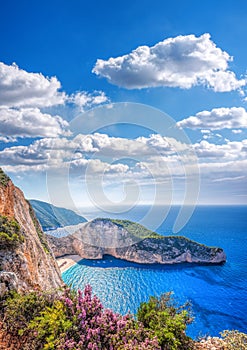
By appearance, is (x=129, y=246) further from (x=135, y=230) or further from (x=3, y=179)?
(x=3, y=179)

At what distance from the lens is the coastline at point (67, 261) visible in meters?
45.5

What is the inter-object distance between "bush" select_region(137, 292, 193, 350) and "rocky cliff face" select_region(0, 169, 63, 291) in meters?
5.30

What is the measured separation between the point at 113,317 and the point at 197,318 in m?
24.4

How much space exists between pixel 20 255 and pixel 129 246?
4272cm

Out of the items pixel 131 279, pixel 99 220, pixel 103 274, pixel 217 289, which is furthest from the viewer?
pixel 99 220

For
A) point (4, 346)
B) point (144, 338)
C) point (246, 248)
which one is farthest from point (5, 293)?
point (246, 248)

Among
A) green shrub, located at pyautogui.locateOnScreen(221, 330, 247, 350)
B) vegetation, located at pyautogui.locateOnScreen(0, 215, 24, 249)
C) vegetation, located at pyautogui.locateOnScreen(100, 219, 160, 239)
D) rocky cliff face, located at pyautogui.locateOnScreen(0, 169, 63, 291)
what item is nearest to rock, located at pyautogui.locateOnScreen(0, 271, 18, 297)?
rocky cliff face, located at pyautogui.locateOnScreen(0, 169, 63, 291)

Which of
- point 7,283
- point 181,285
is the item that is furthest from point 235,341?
point 181,285

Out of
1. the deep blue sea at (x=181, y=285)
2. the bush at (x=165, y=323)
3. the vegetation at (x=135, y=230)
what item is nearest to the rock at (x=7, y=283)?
the bush at (x=165, y=323)

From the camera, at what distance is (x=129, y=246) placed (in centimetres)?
5338

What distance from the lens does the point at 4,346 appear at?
7.45m

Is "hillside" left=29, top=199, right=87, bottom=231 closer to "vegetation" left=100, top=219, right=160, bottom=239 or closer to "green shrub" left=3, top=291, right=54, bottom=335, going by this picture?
"vegetation" left=100, top=219, right=160, bottom=239

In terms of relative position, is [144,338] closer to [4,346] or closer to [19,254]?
[4,346]

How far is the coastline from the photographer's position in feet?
149
